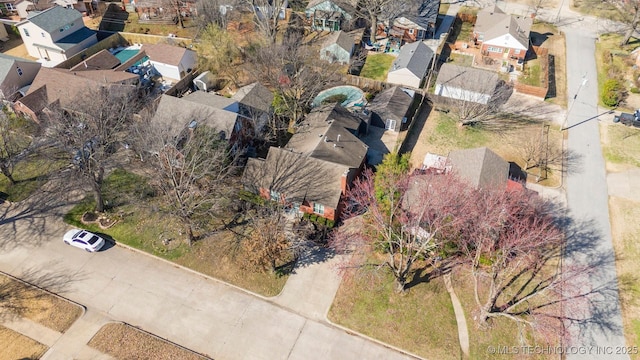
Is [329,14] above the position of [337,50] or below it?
above

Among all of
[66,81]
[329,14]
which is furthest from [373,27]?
[66,81]

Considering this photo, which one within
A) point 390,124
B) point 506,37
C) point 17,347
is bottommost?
point 17,347

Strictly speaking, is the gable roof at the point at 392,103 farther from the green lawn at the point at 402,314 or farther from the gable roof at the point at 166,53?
the gable roof at the point at 166,53

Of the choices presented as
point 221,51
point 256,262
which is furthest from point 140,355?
point 221,51

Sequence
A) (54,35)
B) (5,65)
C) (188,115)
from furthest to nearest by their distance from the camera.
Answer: (54,35) → (5,65) → (188,115)

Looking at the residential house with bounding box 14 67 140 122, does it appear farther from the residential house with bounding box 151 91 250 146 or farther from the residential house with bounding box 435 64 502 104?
the residential house with bounding box 435 64 502 104

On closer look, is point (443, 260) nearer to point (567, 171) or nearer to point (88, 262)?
point (567, 171)

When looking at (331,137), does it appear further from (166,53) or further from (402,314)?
(166,53)

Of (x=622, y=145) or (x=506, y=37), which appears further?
(x=506, y=37)
